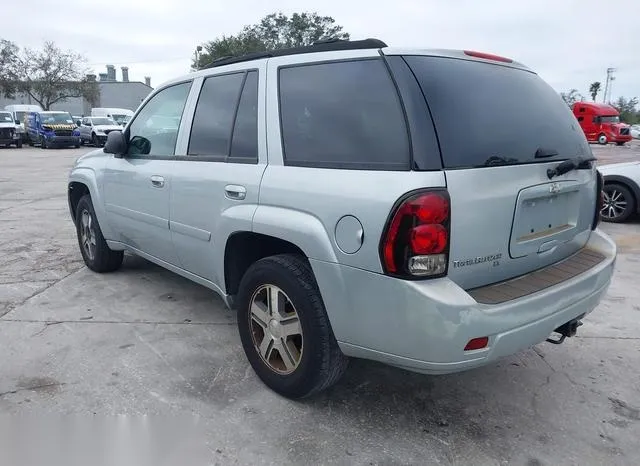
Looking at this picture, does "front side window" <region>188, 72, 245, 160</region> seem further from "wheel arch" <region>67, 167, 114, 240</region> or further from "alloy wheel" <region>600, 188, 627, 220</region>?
"alloy wheel" <region>600, 188, 627, 220</region>

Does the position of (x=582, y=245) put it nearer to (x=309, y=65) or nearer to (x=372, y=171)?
(x=372, y=171)

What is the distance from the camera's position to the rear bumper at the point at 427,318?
2.16 metres

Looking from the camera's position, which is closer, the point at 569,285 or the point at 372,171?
the point at 372,171

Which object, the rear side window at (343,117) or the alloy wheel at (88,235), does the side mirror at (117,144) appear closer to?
the alloy wheel at (88,235)

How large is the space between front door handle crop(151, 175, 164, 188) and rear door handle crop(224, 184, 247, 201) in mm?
854

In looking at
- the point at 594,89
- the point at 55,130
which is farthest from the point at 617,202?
the point at 594,89

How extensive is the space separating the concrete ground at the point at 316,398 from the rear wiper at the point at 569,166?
1.30m

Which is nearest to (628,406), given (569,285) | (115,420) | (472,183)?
(569,285)

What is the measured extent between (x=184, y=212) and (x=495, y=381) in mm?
2258

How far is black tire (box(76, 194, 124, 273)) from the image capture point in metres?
4.94

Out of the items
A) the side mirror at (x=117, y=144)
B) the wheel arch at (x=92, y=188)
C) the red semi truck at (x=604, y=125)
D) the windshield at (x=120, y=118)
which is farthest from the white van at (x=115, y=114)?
the side mirror at (x=117, y=144)

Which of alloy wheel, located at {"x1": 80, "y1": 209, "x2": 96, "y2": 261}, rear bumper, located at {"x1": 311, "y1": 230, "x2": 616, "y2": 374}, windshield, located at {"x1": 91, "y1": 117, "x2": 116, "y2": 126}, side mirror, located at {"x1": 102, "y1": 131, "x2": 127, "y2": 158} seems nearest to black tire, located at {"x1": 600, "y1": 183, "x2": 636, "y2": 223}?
rear bumper, located at {"x1": 311, "y1": 230, "x2": 616, "y2": 374}

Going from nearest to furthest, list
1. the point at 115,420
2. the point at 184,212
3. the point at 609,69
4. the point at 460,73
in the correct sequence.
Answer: the point at 460,73 < the point at 115,420 < the point at 184,212 < the point at 609,69

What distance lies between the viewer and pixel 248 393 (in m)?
2.99
